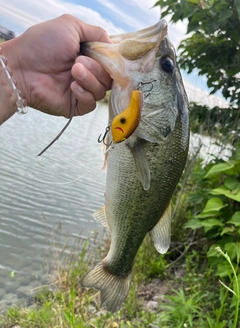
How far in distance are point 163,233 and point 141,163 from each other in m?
0.45

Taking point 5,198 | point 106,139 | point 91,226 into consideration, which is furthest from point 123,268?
point 5,198

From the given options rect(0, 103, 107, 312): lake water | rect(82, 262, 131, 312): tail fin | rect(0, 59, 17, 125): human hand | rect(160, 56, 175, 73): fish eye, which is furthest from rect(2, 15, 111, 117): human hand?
rect(82, 262, 131, 312): tail fin

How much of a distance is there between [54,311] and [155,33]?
9.84ft

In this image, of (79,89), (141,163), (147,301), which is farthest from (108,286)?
(147,301)

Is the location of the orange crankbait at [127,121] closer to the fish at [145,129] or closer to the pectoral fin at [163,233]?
the fish at [145,129]

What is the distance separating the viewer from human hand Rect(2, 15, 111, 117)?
5.66 ft

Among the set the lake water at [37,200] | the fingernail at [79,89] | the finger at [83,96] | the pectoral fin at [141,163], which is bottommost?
the lake water at [37,200]

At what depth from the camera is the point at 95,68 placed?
1.67 meters

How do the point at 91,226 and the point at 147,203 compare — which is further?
the point at 91,226

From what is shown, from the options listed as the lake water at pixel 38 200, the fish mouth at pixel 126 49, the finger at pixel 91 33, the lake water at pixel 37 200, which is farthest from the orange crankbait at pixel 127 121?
the lake water at pixel 38 200

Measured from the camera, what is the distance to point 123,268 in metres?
2.12

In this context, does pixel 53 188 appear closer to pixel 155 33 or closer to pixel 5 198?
pixel 5 198

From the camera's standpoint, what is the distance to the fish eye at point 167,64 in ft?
5.34

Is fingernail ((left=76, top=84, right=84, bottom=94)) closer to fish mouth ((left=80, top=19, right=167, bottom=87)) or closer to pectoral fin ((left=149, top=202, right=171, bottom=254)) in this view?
fish mouth ((left=80, top=19, right=167, bottom=87))
